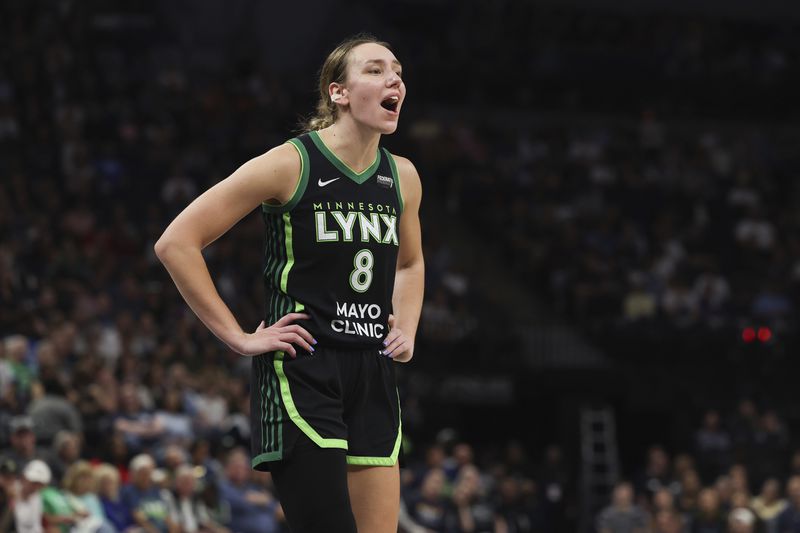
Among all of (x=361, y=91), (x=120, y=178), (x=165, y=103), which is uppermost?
(x=165, y=103)

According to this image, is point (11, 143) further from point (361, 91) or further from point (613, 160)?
point (361, 91)

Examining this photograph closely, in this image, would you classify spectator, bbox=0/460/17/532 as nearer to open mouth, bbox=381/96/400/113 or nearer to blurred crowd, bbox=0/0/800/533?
blurred crowd, bbox=0/0/800/533

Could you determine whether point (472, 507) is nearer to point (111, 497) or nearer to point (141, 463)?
point (141, 463)

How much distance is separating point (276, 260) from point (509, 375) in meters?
15.8

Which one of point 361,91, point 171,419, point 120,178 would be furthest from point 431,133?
point 361,91

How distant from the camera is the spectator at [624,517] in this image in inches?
624

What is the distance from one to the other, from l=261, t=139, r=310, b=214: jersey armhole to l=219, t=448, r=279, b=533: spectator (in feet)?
29.8

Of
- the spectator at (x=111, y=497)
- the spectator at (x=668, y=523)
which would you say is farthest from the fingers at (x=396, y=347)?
the spectator at (x=668, y=523)

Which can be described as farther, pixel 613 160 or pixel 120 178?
pixel 613 160

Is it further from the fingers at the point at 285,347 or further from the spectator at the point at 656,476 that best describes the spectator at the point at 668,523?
the fingers at the point at 285,347

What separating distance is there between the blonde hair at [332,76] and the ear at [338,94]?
2 centimetres

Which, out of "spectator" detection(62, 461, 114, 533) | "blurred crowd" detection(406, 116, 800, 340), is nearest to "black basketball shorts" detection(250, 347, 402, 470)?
"spectator" detection(62, 461, 114, 533)

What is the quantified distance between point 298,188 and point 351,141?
0.92ft

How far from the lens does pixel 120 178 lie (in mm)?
18891
